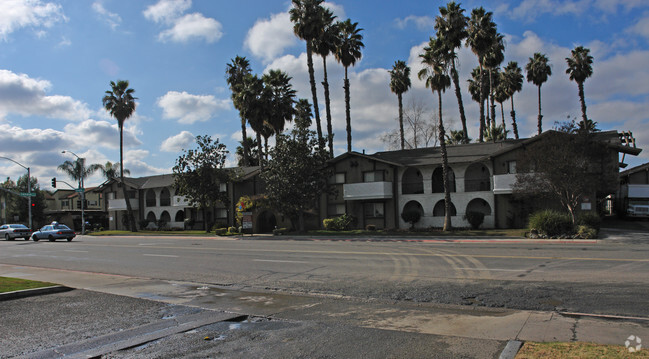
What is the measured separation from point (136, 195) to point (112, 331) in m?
55.8

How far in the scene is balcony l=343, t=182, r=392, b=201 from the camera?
36.6 meters

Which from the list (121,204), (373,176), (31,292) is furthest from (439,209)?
(121,204)

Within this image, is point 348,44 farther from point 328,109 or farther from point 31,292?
point 31,292

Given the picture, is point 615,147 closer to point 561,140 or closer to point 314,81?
point 561,140

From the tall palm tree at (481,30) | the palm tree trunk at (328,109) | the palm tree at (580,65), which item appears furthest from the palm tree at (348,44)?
the palm tree at (580,65)

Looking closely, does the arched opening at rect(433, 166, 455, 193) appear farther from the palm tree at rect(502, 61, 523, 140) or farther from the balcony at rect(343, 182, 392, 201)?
the palm tree at rect(502, 61, 523, 140)

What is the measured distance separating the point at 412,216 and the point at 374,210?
417 cm

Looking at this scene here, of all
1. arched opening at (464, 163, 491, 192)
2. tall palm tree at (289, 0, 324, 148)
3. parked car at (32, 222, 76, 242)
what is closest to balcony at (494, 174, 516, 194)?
arched opening at (464, 163, 491, 192)

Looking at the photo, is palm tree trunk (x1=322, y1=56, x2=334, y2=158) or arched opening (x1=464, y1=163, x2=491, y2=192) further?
palm tree trunk (x1=322, y1=56, x2=334, y2=158)

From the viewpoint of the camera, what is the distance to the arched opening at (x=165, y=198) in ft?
182

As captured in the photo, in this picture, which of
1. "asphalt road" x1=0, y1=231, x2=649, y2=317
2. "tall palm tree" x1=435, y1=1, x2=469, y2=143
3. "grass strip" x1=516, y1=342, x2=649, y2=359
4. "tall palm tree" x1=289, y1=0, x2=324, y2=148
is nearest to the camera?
"grass strip" x1=516, y1=342, x2=649, y2=359

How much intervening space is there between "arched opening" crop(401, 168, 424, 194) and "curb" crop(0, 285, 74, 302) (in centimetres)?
2965

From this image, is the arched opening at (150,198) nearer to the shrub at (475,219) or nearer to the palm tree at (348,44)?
the palm tree at (348,44)

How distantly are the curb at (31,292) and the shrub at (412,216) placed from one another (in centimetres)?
2776
